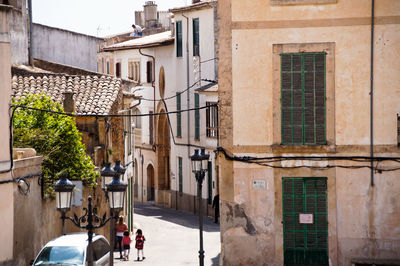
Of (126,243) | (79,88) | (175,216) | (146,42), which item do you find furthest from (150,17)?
(126,243)

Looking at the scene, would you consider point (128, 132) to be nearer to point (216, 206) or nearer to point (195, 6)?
point (216, 206)

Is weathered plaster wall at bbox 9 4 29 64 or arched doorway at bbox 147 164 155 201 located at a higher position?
weathered plaster wall at bbox 9 4 29 64

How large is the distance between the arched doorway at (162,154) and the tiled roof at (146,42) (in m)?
4.24

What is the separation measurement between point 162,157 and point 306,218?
34.4m

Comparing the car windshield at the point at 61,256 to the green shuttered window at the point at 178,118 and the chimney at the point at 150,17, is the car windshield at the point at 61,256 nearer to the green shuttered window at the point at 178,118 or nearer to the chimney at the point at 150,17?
the green shuttered window at the point at 178,118

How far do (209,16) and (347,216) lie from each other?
26008 mm

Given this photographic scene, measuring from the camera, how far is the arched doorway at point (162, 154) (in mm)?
51094

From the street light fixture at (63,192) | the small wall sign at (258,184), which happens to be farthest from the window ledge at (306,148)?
the street light fixture at (63,192)

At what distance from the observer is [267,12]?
17469 mm

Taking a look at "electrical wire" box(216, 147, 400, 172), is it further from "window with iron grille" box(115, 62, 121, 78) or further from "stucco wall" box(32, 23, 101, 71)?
"window with iron grille" box(115, 62, 121, 78)

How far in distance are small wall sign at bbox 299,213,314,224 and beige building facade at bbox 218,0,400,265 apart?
0.02m

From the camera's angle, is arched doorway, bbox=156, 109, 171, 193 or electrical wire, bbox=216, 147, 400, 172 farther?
arched doorway, bbox=156, 109, 171, 193

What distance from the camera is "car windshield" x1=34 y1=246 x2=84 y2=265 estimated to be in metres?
17.2

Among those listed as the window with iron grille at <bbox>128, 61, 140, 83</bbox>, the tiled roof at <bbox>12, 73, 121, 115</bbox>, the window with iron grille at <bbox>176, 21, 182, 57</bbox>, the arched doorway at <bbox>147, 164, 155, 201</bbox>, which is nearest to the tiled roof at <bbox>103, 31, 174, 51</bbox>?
the window with iron grille at <bbox>176, 21, 182, 57</bbox>
